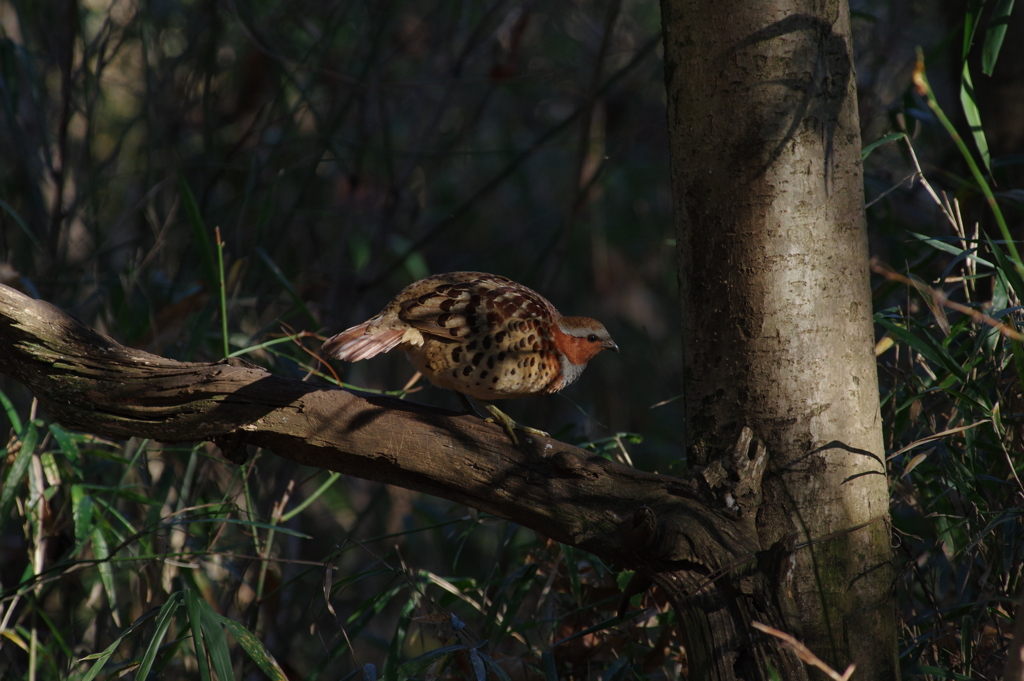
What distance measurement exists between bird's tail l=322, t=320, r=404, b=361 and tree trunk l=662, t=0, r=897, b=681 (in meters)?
0.99

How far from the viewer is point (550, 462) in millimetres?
2092

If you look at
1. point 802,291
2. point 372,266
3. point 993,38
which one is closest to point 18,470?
point 802,291

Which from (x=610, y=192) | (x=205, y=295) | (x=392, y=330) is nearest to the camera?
(x=392, y=330)

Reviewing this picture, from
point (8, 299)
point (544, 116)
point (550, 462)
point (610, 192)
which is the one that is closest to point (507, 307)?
point (550, 462)

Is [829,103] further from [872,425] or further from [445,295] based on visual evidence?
[445,295]

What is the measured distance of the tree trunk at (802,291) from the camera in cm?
195

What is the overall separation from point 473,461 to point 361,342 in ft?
1.86

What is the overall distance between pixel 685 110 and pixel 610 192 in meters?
5.65

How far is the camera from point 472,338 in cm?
252

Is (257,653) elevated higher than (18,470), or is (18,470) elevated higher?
(18,470)

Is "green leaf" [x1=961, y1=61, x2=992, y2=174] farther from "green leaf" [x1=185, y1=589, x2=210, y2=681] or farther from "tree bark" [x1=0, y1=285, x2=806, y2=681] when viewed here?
"green leaf" [x1=185, y1=589, x2=210, y2=681]

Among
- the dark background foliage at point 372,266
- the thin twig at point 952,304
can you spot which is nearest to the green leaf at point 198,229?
the dark background foliage at point 372,266

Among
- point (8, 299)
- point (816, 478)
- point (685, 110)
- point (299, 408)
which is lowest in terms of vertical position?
point (816, 478)

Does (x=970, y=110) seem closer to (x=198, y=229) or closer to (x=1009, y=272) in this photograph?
(x=1009, y=272)
